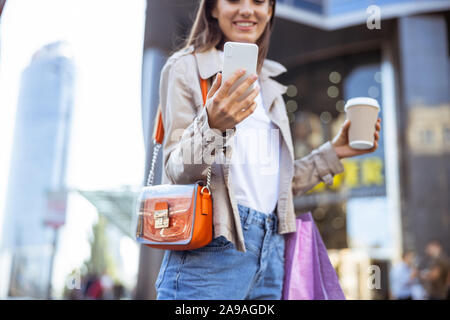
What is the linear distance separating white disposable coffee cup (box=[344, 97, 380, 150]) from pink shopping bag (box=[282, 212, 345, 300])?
327 millimetres

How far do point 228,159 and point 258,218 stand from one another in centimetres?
23

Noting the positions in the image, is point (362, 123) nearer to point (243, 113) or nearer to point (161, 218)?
point (243, 113)

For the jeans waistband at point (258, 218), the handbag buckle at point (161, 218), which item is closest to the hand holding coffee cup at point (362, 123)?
the jeans waistband at point (258, 218)

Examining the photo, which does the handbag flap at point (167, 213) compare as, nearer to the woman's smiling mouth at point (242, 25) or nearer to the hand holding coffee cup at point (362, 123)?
the woman's smiling mouth at point (242, 25)

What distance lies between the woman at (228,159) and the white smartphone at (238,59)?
0.03m

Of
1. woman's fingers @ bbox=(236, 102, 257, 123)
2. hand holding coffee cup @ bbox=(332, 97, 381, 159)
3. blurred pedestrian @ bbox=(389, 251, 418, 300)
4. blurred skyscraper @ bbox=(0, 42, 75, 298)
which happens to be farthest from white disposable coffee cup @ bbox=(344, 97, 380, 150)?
blurred skyscraper @ bbox=(0, 42, 75, 298)

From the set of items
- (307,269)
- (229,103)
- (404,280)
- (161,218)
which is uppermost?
(229,103)

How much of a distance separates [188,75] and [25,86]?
8.30m

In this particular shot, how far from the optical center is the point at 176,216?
116cm

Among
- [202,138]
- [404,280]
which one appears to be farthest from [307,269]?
[404,280]

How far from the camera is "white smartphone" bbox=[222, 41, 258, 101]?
3.34ft
